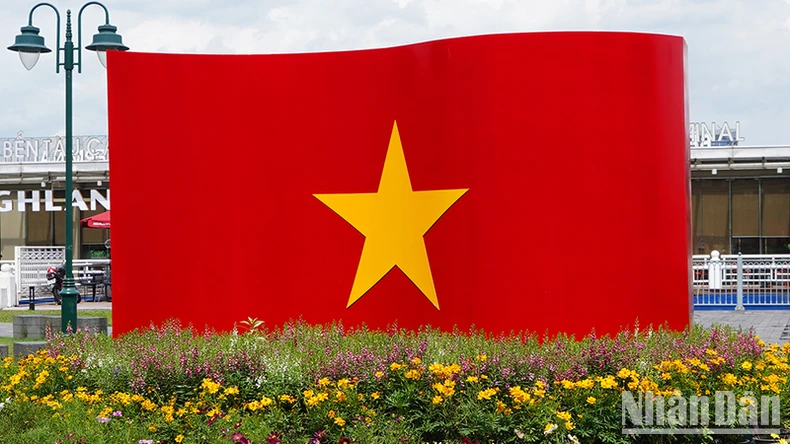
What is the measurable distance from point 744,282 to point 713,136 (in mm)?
6221

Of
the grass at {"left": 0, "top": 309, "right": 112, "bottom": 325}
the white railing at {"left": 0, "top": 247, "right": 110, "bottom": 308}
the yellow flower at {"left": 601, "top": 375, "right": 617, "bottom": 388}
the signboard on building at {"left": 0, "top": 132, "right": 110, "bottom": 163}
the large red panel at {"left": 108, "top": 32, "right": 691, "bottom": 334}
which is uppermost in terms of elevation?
the signboard on building at {"left": 0, "top": 132, "right": 110, "bottom": 163}

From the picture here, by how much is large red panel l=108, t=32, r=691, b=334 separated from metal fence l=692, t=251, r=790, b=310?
1629cm

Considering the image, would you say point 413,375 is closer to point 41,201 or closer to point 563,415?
point 563,415

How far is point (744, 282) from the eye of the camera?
2478 centimetres

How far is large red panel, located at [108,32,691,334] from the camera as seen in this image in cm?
826

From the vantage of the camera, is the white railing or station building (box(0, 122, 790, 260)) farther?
station building (box(0, 122, 790, 260))

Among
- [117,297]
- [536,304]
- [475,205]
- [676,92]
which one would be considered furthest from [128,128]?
[676,92]

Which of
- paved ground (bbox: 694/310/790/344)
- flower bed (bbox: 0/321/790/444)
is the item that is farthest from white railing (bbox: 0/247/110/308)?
flower bed (bbox: 0/321/790/444)

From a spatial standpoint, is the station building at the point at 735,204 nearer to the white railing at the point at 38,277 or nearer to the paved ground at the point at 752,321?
the paved ground at the point at 752,321

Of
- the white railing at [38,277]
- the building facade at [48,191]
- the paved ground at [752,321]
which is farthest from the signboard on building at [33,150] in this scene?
the paved ground at [752,321]

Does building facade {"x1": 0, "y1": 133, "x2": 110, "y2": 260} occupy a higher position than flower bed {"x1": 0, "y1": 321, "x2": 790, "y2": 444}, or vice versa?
building facade {"x1": 0, "y1": 133, "x2": 110, "y2": 260}

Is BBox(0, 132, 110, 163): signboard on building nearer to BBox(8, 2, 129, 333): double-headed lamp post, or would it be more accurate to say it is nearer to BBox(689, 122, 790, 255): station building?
BBox(8, 2, 129, 333): double-headed lamp post

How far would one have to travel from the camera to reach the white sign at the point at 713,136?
95.3 feet

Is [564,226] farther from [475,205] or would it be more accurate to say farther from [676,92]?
[676,92]
